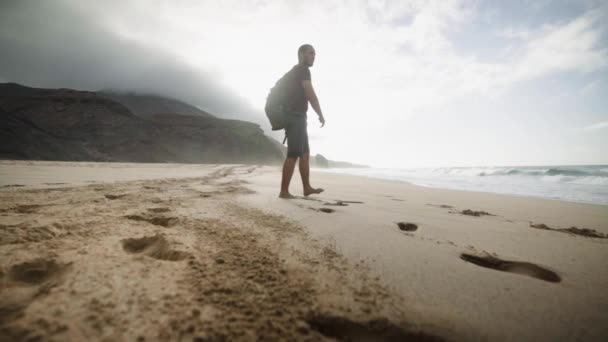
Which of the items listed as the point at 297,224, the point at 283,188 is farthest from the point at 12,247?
the point at 283,188

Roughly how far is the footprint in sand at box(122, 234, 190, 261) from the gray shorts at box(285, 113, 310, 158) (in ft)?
6.17

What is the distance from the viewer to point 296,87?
2789 millimetres

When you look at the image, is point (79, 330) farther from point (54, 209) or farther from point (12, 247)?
point (54, 209)

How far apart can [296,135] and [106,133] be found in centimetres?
3995

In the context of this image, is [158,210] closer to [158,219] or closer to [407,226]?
[158,219]

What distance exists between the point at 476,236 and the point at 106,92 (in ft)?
335

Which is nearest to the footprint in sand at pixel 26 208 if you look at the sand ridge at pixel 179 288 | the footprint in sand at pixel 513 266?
the sand ridge at pixel 179 288

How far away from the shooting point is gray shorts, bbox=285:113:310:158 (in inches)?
108

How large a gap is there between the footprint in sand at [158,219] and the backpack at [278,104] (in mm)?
1761

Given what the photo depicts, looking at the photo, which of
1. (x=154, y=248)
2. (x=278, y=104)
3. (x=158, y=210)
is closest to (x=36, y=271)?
(x=154, y=248)

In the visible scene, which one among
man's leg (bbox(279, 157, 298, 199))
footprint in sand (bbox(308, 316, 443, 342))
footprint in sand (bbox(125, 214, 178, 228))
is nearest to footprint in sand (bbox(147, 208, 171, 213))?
footprint in sand (bbox(125, 214, 178, 228))

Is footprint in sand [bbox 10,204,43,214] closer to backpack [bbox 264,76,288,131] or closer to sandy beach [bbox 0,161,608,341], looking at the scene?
sandy beach [bbox 0,161,608,341]

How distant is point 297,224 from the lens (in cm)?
132

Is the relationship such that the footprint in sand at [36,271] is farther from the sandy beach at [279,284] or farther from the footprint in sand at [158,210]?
the footprint in sand at [158,210]
